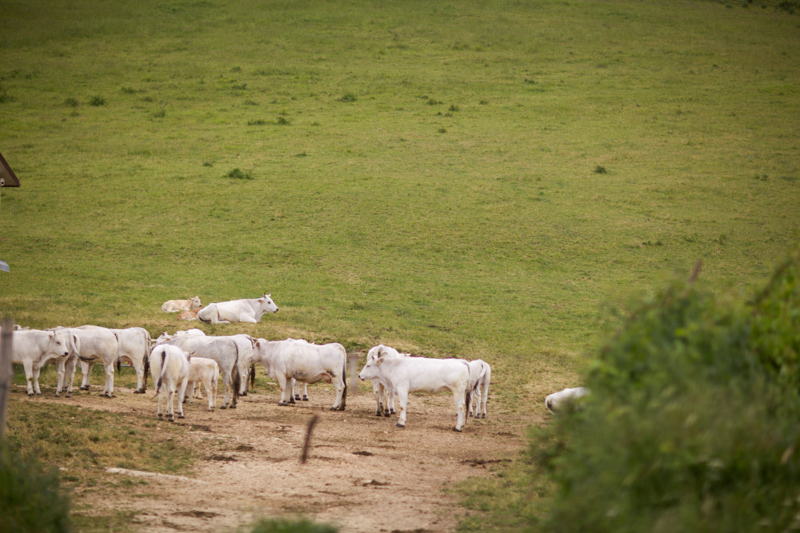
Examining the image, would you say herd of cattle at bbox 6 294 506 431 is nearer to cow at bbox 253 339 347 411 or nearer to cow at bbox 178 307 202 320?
cow at bbox 253 339 347 411

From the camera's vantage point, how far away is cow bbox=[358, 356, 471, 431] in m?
15.8

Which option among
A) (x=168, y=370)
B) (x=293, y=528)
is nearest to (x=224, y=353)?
(x=168, y=370)

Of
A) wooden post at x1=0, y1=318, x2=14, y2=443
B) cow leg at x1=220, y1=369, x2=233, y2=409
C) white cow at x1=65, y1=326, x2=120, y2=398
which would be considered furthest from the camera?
cow leg at x1=220, y1=369, x2=233, y2=409

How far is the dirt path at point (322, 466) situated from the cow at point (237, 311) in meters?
5.91

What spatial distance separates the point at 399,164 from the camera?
42.8m

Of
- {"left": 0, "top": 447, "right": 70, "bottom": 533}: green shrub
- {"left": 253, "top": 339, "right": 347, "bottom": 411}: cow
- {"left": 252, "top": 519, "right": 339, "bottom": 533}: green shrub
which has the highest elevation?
{"left": 252, "top": 519, "right": 339, "bottom": 533}: green shrub

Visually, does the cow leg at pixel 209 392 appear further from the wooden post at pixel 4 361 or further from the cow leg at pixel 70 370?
the wooden post at pixel 4 361

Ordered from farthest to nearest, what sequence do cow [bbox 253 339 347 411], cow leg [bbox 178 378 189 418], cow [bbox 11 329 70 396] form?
cow [bbox 253 339 347 411], cow [bbox 11 329 70 396], cow leg [bbox 178 378 189 418]

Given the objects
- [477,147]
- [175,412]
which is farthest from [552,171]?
[175,412]

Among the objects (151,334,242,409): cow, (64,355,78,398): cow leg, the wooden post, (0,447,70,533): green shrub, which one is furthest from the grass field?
the wooden post

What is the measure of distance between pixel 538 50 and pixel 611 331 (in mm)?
60240

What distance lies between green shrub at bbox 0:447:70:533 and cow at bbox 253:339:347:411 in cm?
930

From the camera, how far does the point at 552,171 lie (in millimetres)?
42469

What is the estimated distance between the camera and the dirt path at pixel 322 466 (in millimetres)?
9562
